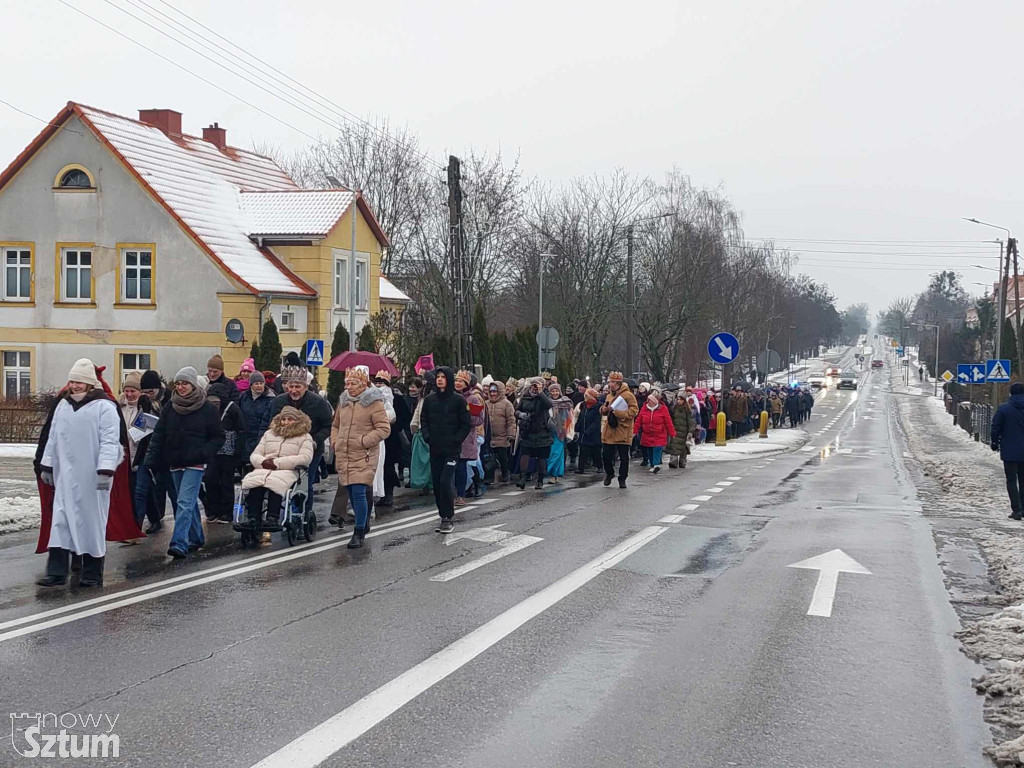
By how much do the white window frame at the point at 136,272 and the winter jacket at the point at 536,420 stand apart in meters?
21.4

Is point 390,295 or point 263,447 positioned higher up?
point 390,295

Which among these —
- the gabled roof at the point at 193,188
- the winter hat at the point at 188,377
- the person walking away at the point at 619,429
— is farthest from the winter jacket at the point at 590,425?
Answer: the gabled roof at the point at 193,188

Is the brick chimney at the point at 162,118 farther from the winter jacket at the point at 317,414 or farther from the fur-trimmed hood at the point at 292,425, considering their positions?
the fur-trimmed hood at the point at 292,425

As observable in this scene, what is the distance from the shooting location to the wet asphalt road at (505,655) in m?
5.41

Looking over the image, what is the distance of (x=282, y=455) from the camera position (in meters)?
10.9

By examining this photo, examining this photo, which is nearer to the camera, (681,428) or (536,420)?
(536,420)

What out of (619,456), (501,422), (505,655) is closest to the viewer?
(505,655)

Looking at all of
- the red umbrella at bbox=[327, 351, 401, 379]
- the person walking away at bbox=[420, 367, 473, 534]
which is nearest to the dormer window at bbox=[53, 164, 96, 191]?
the red umbrella at bbox=[327, 351, 401, 379]

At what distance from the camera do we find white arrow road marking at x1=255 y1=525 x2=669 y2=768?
5.15 meters

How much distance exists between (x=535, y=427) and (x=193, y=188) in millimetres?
24152

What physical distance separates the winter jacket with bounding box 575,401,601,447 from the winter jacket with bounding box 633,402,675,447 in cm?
103

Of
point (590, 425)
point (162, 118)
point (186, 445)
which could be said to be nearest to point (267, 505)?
point (186, 445)

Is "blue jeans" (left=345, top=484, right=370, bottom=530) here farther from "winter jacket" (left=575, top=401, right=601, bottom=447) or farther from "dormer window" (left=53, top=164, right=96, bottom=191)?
"dormer window" (left=53, top=164, right=96, bottom=191)

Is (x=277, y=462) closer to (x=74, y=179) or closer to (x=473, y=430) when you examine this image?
(x=473, y=430)
